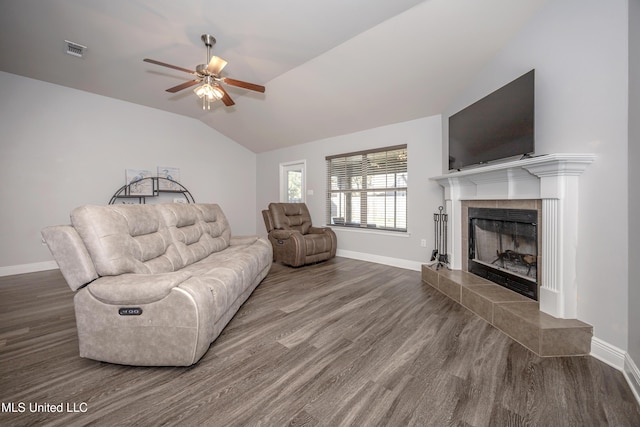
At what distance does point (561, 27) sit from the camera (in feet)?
6.74

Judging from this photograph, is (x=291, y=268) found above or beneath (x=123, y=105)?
beneath

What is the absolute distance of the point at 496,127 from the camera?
8.25 feet

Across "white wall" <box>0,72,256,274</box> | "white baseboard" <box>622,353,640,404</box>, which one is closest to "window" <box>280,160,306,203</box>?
"white wall" <box>0,72,256,274</box>

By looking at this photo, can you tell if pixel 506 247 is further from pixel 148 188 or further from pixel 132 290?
pixel 148 188

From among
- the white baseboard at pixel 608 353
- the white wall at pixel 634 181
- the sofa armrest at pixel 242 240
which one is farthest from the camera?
the sofa armrest at pixel 242 240

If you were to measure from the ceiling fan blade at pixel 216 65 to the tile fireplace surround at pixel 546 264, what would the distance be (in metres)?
2.82

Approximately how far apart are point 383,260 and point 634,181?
3139 millimetres

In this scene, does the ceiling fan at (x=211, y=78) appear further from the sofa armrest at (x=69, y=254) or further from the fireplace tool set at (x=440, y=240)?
the fireplace tool set at (x=440, y=240)

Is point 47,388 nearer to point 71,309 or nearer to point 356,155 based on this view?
point 71,309

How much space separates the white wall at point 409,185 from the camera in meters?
3.84

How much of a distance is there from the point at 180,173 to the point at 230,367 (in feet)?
16.1

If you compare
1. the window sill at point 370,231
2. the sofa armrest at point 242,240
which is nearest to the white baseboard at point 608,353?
the window sill at point 370,231

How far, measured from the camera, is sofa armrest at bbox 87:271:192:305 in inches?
61.0

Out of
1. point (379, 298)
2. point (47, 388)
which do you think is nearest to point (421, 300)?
point (379, 298)
